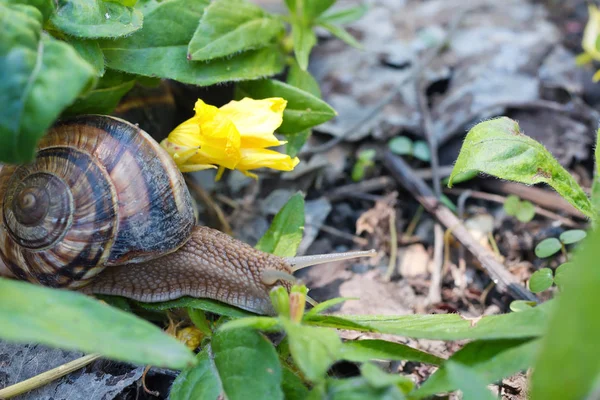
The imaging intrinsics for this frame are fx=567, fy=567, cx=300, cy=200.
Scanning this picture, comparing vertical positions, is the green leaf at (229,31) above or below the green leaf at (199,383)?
above

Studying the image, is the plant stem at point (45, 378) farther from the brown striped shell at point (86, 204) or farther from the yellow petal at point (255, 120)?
the yellow petal at point (255, 120)

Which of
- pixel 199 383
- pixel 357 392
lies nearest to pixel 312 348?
pixel 357 392

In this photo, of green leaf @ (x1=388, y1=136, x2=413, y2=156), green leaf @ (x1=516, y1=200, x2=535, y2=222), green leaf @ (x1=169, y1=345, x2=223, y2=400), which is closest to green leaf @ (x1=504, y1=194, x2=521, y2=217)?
green leaf @ (x1=516, y1=200, x2=535, y2=222)

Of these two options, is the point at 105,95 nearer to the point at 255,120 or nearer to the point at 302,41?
the point at 255,120

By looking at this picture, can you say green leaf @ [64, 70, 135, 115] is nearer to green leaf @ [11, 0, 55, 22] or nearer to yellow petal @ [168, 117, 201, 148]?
yellow petal @ [168, 117, 201, 148]

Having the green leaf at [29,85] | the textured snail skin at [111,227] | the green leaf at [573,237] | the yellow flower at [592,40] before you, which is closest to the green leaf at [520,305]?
the green leaf at [573,237]

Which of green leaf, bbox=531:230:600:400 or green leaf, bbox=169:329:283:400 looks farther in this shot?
green leaf, bbox=169:329:283:400
